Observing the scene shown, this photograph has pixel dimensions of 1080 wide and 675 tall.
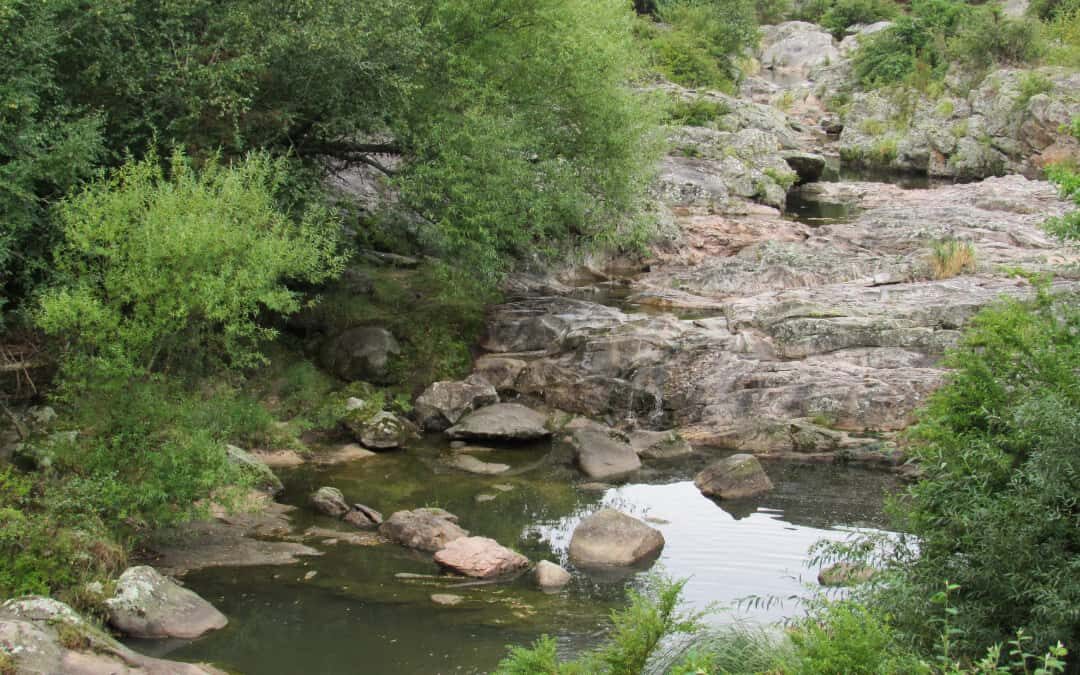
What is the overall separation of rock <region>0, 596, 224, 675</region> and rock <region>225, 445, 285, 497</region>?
211 inches

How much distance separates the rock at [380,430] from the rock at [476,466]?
1311 millimetres


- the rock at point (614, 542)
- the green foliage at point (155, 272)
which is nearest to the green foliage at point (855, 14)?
the rock at point (614, 542)

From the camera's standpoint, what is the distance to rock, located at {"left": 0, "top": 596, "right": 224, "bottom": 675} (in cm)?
927

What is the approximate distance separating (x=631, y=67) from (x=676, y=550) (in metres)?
14.6

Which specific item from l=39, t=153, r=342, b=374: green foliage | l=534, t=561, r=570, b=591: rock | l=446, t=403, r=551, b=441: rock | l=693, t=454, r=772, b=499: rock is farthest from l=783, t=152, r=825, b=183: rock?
l=39, t=153, r=342, b=374: green foliage

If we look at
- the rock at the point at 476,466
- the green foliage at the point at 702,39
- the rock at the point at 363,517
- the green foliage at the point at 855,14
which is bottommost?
the rock at the point at 476,466

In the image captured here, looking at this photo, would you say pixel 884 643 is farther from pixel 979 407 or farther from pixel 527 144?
pixel 527 144

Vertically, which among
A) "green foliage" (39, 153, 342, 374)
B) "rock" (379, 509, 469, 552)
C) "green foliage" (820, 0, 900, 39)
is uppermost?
"green foliage" (820, 0, 900, 39)

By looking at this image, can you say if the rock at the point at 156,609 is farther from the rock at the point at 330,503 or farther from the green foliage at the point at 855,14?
the green foliage at the point at 855,14

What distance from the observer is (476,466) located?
18047 millimetres

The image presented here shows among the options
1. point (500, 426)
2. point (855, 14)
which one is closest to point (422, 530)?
A: point (500, 426)

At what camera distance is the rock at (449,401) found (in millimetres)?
19766

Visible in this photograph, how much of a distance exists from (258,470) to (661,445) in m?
7.40

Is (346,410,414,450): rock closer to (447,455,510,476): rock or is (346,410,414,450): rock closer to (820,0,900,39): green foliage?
(447,455,510,476): rock
